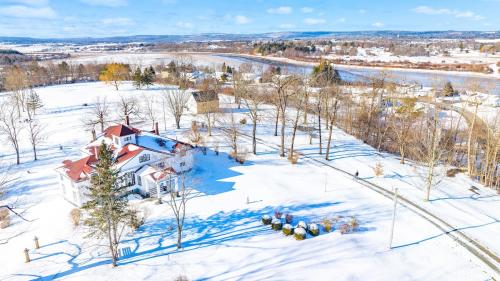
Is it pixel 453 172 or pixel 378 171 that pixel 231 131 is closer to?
pixel 378 171

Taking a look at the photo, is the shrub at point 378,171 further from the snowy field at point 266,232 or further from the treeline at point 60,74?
the treeline at point 60,74

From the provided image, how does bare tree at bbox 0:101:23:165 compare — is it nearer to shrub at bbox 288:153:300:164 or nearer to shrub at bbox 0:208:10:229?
shrub at bbox 0:208:10:229

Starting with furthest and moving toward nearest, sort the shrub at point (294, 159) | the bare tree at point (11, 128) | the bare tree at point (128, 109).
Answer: the bare tree at point (128, 109)
the bare tree at point (11, 128)
the shrub at point (294, 159)

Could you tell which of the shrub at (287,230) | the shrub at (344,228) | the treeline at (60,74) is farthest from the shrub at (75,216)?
the treeline at (60,74)

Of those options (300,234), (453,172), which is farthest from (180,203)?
(453,172)

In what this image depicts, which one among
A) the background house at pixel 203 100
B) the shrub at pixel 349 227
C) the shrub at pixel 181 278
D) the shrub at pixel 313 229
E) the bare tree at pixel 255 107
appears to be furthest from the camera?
the background house at pixel 203 100

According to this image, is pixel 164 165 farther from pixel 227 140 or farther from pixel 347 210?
pixel 347 210

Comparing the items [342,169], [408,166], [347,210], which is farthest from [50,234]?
[408,166]
